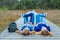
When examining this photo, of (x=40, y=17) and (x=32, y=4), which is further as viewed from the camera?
(x=32, y=4)

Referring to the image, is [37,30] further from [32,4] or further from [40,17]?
[32,4]

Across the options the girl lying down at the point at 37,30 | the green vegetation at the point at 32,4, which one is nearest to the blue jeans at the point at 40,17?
the girl lying down at the point at 37,30

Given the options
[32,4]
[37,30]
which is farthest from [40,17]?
[32,4]

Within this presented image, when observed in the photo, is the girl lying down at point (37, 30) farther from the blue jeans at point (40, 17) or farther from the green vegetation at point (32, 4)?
the green vegetation at point (32, 4)

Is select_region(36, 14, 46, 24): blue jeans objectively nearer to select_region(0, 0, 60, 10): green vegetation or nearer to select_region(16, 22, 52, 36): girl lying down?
select_region(16, 22, 52, 36): girl lying down

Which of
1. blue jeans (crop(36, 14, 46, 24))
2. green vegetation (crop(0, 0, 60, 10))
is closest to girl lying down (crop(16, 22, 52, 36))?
blue jeans (crop(36, 14, 46, 24))

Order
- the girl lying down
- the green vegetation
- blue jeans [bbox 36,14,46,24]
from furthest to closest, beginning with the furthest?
the green vegetation < blue jeans [bbox 36,14,46,24] < the girl lying down

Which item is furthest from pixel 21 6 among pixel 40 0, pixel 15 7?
pixel 40 0

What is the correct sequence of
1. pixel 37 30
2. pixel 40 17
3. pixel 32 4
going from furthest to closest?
pixel 32 4, pixel 40 17, pixel 37 30

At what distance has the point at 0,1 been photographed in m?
17.0

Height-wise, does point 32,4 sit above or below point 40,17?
above

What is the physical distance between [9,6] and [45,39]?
530 inches

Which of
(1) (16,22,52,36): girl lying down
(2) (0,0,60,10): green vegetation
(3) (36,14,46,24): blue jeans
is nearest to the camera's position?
(1) (16,22,52,36): girl lying down

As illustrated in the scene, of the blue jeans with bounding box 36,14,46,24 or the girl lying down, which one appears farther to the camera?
the blue jeans with bounding box 36,14,46,24
